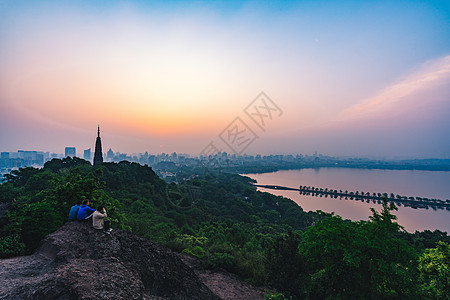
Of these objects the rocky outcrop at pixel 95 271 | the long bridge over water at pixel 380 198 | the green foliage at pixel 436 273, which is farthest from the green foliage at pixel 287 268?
the long bridge over water at pixel 380 198

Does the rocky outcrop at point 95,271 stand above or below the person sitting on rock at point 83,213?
below

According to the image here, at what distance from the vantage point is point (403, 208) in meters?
41.2

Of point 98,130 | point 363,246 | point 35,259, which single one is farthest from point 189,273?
point 98,130

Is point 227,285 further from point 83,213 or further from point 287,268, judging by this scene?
point 83,213

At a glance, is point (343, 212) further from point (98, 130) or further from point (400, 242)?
point (98, 130)

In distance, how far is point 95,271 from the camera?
10.2 feet

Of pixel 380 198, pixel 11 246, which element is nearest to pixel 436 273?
pixel 11 246

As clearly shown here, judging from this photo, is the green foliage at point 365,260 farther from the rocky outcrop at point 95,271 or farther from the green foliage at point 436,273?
the rocky outcrop at point 95,271

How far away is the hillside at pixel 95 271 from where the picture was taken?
2.62m

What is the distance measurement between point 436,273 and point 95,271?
803 cm

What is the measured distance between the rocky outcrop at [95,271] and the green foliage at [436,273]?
5.16m

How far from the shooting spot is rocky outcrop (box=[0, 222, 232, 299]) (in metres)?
2.62

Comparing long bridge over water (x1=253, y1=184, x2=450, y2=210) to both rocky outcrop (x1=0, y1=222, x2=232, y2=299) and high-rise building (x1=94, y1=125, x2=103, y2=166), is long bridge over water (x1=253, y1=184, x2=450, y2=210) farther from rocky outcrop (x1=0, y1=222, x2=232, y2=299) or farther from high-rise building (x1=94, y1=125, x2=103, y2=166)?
high-rise building (x1=94, y1=125, x2=103, y2=166)

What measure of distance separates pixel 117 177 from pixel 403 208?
50178 mm
